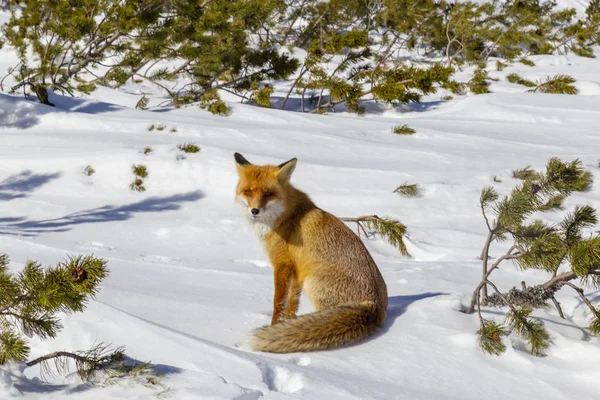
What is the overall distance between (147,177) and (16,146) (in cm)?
227

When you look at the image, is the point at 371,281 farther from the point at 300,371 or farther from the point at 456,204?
the point at 456,204

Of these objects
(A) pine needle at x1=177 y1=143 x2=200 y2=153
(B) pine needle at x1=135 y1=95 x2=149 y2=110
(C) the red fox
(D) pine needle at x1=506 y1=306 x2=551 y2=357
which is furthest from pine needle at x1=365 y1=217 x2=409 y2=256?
(B) pine needle at x1=135 y1=95 x2=149 y2=110

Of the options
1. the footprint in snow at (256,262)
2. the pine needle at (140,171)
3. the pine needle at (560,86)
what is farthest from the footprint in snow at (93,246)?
the pine needle at (560,86)

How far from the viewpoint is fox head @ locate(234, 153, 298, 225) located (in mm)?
3879

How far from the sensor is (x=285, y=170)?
161 inches

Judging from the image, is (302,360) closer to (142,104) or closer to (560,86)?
(142,104)

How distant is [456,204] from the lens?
7.16 meters

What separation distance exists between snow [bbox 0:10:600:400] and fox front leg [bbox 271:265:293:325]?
19 cm

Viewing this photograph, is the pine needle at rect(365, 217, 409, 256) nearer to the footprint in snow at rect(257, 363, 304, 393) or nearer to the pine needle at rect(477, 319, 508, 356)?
the pine needle at rect(477, 319, 508, 356)

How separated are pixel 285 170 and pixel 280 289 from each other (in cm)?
85

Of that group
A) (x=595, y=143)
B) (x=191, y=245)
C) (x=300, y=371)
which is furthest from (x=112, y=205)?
(x=595, y=143)

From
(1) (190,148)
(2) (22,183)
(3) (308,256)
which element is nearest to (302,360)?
(3) (308,256)

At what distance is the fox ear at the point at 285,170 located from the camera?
406 centimetres

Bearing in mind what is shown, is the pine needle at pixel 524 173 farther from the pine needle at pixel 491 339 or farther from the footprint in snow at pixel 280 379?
the footprint in snow at pixel 280 379
